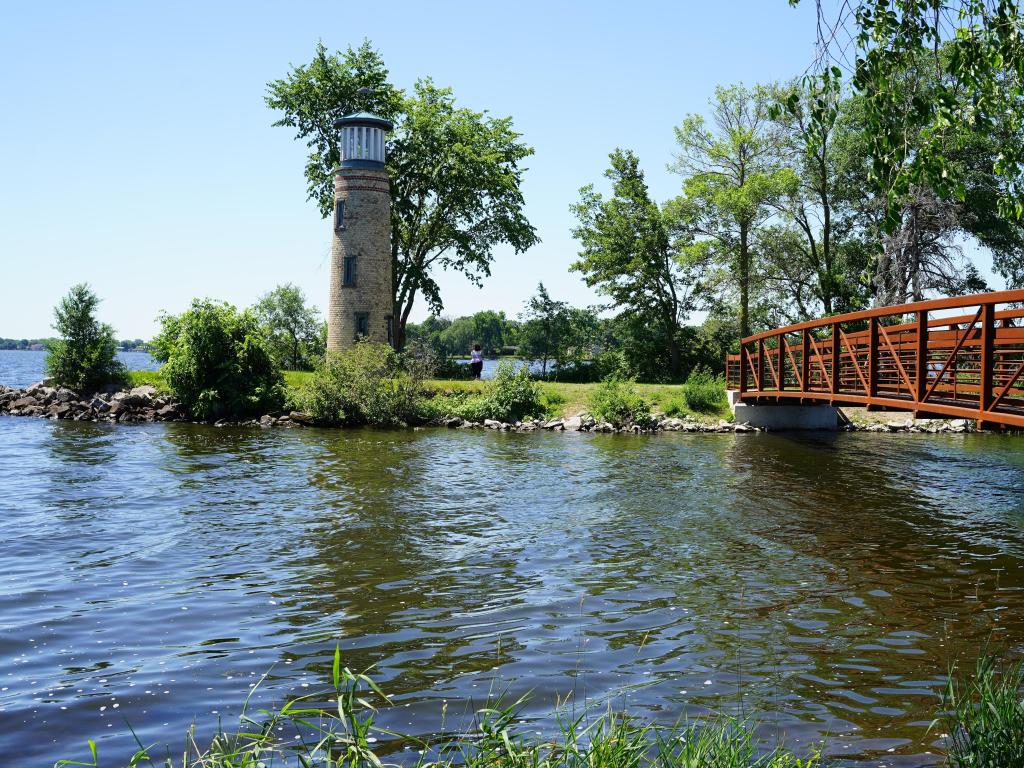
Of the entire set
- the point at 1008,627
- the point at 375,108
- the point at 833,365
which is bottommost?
the point at 1008,627

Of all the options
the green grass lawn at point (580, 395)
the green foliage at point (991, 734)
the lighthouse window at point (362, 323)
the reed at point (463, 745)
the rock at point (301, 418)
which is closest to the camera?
the reed at point (463, 745)

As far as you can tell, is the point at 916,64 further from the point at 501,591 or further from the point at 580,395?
the point at 580,395

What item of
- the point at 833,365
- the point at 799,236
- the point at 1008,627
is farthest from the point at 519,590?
the point at 799,236

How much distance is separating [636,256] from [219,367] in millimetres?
20505

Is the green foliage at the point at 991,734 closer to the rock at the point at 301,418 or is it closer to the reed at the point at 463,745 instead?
the reed at the point at 463,745

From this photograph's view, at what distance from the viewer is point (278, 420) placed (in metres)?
29.9

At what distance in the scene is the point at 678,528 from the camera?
12.9 metres

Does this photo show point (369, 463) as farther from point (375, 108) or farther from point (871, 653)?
point (375, 108)

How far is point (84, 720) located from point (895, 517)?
40.9ft

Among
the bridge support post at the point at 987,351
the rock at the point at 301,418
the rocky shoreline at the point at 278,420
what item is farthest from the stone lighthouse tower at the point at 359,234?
the bridge support post at the point at 987,351

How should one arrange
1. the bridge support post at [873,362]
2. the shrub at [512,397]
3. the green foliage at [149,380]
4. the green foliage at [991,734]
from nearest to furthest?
the green foliage at [991,734] < the bridge support post at [873,362] < the shrub at [512,397] < the green foliage at [149,380]

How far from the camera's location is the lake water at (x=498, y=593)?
6254mm

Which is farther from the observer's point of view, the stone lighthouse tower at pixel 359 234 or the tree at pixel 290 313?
the tree at pixel 290 313

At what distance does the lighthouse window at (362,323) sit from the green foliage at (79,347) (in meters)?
10.5
